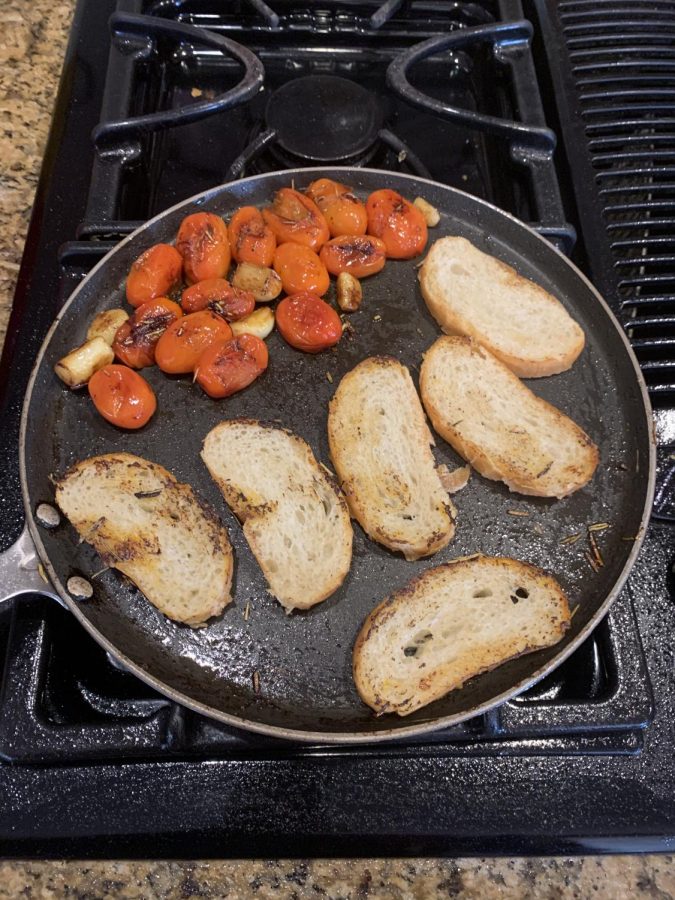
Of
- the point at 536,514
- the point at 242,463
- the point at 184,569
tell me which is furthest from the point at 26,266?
the point at 536,514

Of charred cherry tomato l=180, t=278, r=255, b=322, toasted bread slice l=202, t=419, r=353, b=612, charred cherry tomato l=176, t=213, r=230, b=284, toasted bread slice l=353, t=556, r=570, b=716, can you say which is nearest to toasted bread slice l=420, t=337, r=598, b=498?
toasted bread slice l=353, t=556, r=570, b=716

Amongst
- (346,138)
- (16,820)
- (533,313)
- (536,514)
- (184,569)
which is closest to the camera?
(16,820)

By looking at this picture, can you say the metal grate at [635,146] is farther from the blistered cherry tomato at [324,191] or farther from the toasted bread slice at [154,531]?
the toasted bread slice at [154,531]

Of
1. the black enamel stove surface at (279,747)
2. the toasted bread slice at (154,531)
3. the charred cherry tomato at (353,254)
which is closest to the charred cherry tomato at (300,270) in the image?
the charred cherry tomato at (353,254)

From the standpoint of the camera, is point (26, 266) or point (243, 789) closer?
point (243, 789)

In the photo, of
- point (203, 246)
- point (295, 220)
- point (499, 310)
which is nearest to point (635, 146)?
point (499, 310)

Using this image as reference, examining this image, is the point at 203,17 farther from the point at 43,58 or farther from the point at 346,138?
the point at 346,138

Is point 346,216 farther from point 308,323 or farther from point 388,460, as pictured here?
point 388,460
